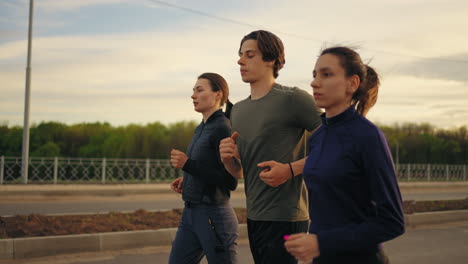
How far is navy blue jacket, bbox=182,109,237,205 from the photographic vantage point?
3.31 m

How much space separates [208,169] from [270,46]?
0.93m

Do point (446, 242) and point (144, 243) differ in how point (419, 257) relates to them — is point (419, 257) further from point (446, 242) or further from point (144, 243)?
point (144, 243)

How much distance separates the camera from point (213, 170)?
3.35 m

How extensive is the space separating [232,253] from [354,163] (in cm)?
167

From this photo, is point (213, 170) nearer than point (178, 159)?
No

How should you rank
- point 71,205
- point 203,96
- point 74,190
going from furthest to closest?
1. point 74,190
2. point 71,205
3. point 203,96

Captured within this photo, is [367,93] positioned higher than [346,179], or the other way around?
[367,93]

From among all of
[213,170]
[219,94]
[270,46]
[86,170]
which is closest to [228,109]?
[219,94]

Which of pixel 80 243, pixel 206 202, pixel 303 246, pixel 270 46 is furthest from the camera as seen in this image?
pixel 80 243

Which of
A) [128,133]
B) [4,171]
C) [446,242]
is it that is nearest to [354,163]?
[446,242]

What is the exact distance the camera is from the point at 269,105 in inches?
113

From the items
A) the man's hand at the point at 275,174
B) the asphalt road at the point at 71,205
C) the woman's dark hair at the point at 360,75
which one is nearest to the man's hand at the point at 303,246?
the woman's dark hair at the point at 360,75

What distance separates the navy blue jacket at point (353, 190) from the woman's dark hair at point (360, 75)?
0.46 feet

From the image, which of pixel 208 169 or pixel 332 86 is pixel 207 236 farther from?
pixel 332 86
